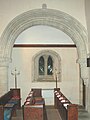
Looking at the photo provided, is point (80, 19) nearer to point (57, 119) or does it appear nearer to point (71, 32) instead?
point (71, 32)

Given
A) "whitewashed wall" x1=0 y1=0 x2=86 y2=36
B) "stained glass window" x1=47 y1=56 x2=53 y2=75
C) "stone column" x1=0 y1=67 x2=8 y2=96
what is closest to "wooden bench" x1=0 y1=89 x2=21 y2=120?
"stone column" x1=0 y1=67 x2=8 y2=96

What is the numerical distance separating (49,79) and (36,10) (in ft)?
15.4

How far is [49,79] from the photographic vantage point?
41.6 feet

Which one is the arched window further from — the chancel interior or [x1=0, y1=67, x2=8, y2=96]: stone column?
[x1=0, y1=67, x2=8, y2=96]: stone column

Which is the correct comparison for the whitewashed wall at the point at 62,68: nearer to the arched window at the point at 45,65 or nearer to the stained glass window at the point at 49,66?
the arched window at the point at 45,65

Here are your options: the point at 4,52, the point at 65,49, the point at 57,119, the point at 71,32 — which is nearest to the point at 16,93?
the point at 4,52

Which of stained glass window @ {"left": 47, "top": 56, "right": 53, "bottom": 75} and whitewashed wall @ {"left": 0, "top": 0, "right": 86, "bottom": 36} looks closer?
whitewashed wall @ {"left": 0, "top": 0, "right": 86, "bottom": 36}

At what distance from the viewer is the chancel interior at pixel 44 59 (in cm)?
804

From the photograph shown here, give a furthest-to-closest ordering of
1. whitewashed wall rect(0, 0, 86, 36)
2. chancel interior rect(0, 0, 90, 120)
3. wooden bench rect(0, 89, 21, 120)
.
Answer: whitewashed wall rect(0, 0, 86, 36), chancel interior rect(0, 0, 90, 120), wooden bench rect(0, 89, 21, 120)

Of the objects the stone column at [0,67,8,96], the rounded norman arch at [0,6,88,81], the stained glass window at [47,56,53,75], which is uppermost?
the rounded norman arch at [0,6,88,81]

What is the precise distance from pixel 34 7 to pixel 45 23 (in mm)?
933

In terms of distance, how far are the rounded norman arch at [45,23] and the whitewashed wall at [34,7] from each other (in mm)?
129

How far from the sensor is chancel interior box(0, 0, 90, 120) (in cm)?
804

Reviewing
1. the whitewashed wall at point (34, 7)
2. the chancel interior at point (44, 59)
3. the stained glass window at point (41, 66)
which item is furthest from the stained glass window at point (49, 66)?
the whitewashed wall at point (34, 7)
